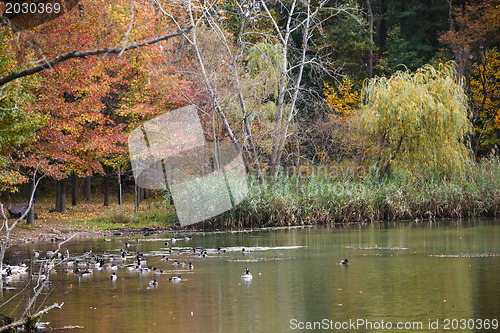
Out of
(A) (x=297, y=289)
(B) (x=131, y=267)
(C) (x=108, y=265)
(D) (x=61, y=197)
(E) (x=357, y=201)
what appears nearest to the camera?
(A) (x=297, y=289)

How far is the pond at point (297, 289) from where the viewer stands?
28.8 feet

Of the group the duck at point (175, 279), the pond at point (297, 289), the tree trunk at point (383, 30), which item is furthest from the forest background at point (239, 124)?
the tree trunk at point (383, 30)

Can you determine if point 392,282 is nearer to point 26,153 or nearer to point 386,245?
point 386,245

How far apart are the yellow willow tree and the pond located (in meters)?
9.87

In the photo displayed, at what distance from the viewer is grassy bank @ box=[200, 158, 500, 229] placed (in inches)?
1001

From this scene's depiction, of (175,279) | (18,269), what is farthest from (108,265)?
(175,279)

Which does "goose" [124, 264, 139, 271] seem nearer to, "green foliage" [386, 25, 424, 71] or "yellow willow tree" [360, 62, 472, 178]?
"yellow willow tree" [360, 62, 472, 178]

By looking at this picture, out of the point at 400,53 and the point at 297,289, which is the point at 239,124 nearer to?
the point at 400,53

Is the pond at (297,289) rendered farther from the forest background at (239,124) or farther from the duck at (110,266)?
the forest background at (239,124)

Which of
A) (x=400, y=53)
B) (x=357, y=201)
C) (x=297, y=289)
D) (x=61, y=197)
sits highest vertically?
(x=400, y=53)

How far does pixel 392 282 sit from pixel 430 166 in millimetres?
18139

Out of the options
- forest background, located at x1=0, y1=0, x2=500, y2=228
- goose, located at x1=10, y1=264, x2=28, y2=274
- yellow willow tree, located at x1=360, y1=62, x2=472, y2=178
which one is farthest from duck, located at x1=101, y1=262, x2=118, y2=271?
yellow willow tree, located at x1=360, y1=62, x2=472, y2=178

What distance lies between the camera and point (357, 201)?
26.5m

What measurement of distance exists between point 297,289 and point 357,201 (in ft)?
51.3
